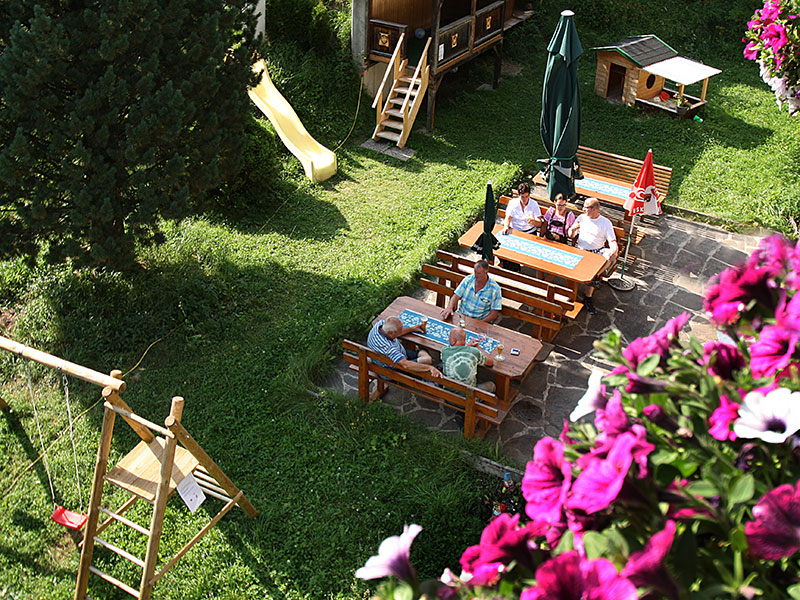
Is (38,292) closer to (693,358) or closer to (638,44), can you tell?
(693,358)

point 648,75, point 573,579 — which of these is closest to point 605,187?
point 648,75

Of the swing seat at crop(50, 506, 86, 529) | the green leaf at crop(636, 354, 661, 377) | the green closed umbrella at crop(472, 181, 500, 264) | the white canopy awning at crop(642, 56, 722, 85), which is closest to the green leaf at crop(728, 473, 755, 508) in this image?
the green leaf at crop(636, 354, 661, 377)

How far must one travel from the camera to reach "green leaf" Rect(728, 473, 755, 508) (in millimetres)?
2049

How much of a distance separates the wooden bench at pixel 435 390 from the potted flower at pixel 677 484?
5.06 meters

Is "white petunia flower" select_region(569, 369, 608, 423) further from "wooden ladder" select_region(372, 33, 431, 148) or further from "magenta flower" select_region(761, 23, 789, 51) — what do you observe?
"wooden ladder" select_region(372, 33, 431, 148)

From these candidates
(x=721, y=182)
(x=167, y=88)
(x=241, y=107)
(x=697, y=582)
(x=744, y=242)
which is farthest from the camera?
(x=721, y=182)

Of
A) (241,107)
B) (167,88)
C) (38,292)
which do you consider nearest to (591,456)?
(167,88)

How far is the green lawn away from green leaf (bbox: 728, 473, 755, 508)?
16.6 ft

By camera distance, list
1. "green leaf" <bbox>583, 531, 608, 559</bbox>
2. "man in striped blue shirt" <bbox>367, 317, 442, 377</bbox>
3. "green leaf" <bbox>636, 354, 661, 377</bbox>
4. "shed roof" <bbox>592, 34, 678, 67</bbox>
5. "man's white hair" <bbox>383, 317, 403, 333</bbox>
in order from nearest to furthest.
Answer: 1. "green leaf" <bbox>583, 531, 608, 559</bbox>
2. "green leaf" <bbox>636, 354, 661, 377</bbox>
3. "man in striped blue shirt" <bbox>367, 317, 442, 377</bbox>
4. "man's white hair" <bbox>383, 317, 403, 333</bbox>
5. "shed roof" <bbox>592, 34, 678, 67</bbox>

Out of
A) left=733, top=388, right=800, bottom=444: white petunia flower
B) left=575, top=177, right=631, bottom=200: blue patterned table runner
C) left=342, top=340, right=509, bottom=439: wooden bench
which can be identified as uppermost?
left=733, top=388, right=800, bottom=444: white petunia flower

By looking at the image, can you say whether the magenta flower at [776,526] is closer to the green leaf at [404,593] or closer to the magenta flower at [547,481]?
the magenta flower at [547,481]

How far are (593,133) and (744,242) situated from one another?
13.8ft

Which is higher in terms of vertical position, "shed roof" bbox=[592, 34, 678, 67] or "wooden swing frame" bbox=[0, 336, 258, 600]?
"shed roof" bbox=[592, 34, 678, 67]

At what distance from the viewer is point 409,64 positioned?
15898 millimetres
